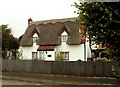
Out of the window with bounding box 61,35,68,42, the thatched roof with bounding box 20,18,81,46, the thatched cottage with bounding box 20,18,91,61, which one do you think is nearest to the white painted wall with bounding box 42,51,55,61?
the thatched cottage with bounding box 20,18,91,61

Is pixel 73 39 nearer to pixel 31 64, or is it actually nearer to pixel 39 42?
pixel 39 42

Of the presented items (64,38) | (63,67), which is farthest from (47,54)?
(63,67)

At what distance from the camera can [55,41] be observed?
50.8 m

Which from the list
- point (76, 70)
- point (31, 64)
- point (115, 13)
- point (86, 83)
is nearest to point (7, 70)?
point (31, 64)

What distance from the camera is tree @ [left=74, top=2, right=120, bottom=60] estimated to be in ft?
44.1

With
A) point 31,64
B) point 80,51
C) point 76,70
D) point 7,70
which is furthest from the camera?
point 80,51

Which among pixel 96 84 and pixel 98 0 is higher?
pixel 98 0

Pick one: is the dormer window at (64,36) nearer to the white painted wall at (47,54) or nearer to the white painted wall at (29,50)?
the white painted wall at (47,54)

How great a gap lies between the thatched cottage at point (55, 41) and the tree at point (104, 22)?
99.9 ft

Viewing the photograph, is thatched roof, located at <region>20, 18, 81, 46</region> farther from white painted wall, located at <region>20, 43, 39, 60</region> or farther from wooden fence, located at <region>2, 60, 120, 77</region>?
wooden fence, located at <region>2, 60, 120, 77</region>

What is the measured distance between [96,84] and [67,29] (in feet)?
98.6

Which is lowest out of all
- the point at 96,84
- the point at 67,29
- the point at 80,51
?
the point at 96,84

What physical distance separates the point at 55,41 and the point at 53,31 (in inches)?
103

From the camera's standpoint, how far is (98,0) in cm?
1386
